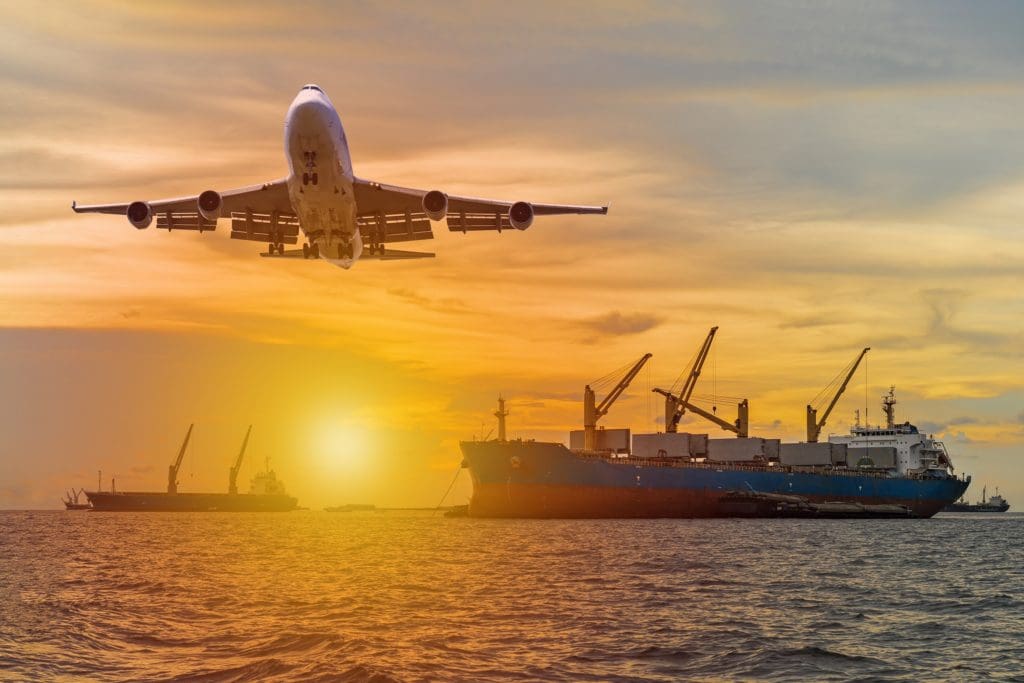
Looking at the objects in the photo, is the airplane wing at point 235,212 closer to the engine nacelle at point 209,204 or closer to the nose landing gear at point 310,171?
the engine nacelle at point 209,204

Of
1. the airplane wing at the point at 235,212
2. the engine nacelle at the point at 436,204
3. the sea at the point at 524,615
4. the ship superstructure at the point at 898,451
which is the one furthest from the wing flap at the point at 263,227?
the ship superstructure at the point at 898,451

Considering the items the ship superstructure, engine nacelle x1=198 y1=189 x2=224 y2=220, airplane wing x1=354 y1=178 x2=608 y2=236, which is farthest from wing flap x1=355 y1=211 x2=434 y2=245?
the ship superstructure

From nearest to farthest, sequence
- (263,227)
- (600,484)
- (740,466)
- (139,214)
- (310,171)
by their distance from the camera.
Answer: (310,171) → (139,214) → (263,227) → (600,484) → (740,466)


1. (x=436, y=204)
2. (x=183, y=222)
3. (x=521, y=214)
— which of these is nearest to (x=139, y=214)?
(x=183, y=222)

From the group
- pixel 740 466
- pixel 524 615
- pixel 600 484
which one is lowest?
pixel 524 615

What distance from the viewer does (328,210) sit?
34.3 meters

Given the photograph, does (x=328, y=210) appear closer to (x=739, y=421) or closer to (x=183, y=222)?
(x=183, y=222)

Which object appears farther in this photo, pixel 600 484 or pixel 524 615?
pixel 600 484

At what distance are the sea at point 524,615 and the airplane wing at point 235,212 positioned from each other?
14722 millimetres

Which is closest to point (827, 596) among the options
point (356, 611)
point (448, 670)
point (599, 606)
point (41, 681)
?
point (599, 606)

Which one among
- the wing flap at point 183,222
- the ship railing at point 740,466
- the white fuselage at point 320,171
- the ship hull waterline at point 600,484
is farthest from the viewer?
the ship railing at point 740,466

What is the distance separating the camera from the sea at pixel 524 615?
86.5 feet

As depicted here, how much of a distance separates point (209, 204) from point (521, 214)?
11353mm

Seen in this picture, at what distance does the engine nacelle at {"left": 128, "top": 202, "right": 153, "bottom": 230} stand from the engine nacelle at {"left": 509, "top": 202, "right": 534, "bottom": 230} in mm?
13582
